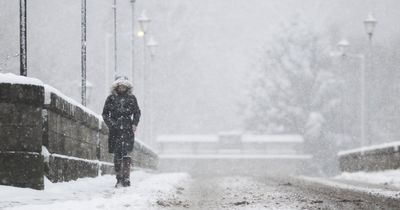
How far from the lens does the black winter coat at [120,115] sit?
12.6 meters

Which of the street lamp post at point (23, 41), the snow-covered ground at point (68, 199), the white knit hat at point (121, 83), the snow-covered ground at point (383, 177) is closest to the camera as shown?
the snow-covered ground at point (68, 199)

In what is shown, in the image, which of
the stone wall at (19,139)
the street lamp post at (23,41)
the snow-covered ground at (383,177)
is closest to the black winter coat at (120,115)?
A: the street lamp post at (23,41)

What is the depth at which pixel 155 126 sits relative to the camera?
7694 cm

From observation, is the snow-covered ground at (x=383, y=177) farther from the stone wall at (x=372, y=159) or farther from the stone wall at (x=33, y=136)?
the stone wall at (x=33, y=136)

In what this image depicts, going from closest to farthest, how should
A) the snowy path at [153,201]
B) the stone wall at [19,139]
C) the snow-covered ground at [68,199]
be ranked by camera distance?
the snow-covered ground at [68,199] < the snowy path at [153,201] < the stone wall at [19,139]

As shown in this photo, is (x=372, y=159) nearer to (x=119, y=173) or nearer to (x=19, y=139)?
(x=119, y=173)

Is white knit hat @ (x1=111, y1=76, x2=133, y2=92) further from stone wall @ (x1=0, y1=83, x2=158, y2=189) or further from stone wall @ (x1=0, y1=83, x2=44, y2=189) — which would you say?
stone wall @ (x1=0, y1=83, x2=44, y2=189)

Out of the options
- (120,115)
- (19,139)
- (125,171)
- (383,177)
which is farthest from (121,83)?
(383,177)

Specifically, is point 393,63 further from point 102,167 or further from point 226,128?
point 102,167

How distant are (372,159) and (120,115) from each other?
10784mm

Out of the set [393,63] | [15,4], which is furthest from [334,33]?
[15,4]

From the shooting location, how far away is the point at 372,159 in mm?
21422

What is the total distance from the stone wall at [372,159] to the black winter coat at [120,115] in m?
7.86

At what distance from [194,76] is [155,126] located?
49.0 feet
